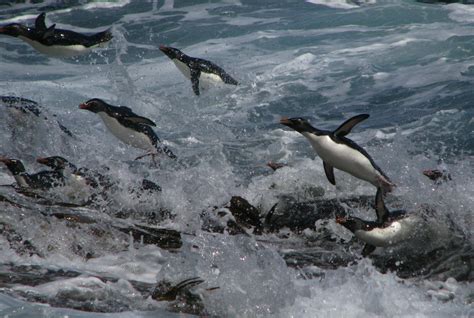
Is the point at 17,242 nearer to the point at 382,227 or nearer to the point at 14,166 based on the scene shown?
the point at 14,166

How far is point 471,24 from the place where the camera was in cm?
1623

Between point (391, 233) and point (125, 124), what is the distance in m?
2.79

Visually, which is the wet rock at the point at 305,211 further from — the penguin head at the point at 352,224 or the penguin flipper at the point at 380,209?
the penguin head at the point at 352,224

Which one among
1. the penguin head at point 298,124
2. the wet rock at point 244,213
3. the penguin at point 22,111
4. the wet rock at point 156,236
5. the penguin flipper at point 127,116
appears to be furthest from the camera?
the penguin at point 22,111

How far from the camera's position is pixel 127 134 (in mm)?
7285

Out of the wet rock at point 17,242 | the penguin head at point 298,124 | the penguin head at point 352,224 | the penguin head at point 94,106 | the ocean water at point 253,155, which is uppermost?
the penguin head at point 298,124

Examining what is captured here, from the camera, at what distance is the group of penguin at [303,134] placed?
543 centimetres

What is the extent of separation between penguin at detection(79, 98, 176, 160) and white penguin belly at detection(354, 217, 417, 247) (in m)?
2.48

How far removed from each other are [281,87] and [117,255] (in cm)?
790

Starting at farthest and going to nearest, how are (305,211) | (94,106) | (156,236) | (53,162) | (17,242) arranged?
(94,106) → (53,162) → (305,211) → (156,236) → (17,242)

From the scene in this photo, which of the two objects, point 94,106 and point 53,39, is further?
point 53,39

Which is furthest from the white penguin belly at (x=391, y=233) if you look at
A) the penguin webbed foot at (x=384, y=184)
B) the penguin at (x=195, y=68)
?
the penguin at (x=195, y=68)

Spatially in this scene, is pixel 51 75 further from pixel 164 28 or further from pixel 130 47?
pixel 164 28

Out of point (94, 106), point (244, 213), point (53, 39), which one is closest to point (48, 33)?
point (53, 39)
